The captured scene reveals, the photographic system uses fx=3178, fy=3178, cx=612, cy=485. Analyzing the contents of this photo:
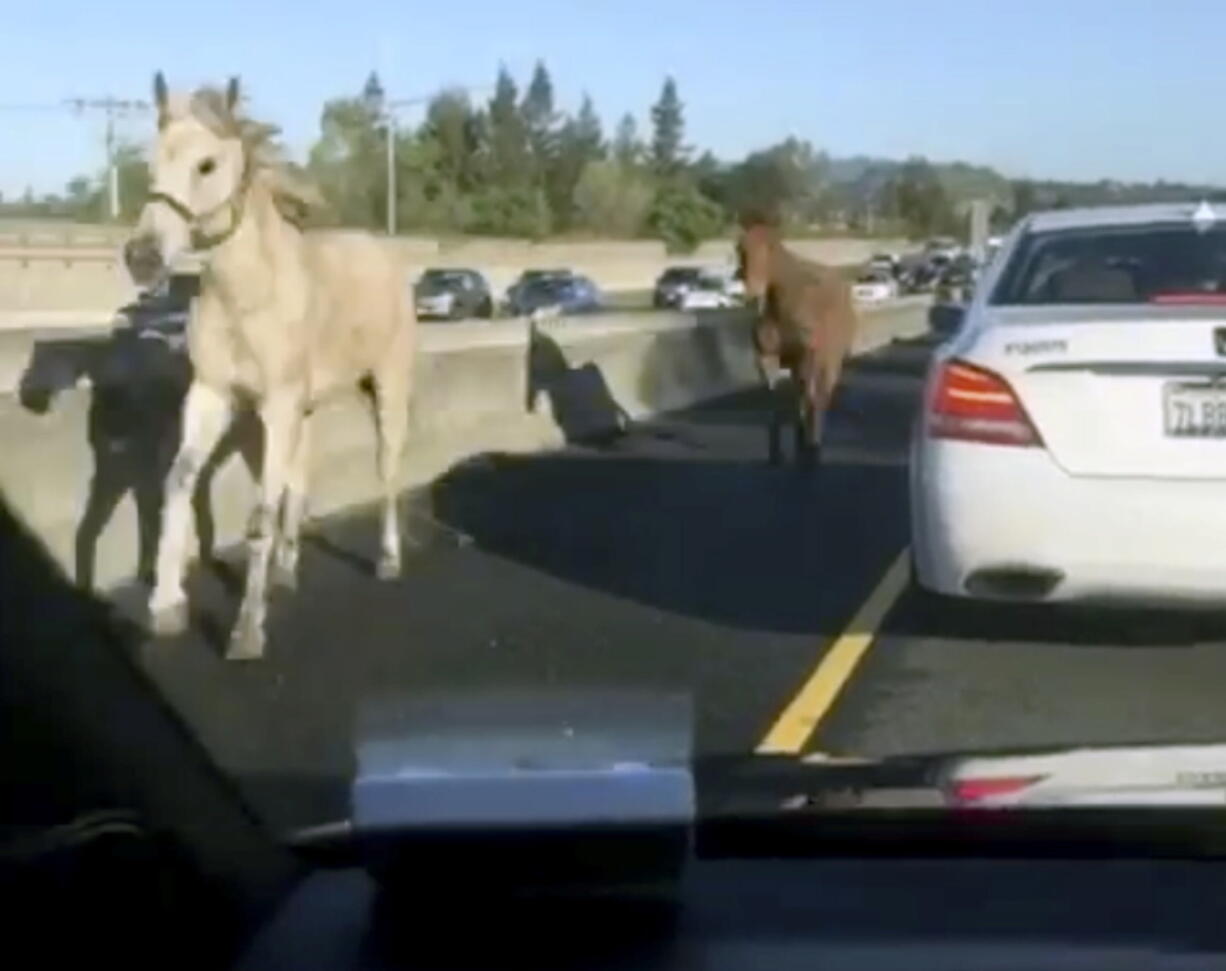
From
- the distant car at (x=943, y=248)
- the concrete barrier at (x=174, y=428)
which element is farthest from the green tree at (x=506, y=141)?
the concrete barrier at (x=174, y=428)

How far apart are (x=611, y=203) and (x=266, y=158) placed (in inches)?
5013

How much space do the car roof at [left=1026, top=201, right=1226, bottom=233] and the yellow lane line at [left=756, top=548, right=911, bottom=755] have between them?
1.81 m

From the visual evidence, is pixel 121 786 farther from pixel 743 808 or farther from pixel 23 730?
pixel 743 808

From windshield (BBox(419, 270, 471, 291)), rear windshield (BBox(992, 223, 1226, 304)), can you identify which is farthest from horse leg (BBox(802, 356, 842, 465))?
windshield (BBox(419, 270, 471, 291))

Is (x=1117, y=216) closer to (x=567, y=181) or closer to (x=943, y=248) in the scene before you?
(x=943, y=248)

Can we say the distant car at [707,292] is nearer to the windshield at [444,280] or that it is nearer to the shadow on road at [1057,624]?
the windshield at [444,280]

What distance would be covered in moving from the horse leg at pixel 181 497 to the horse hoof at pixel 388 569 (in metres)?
1.58

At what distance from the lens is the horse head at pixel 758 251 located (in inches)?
933

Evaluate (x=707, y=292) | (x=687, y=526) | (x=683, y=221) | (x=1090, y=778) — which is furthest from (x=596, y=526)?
(x=683, y=221)

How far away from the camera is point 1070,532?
11414 mm

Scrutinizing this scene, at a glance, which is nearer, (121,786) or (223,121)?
(121,786)

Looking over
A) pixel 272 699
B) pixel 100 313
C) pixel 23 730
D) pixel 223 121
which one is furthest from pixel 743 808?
pixel 100 313

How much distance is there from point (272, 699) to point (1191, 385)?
3452 mm

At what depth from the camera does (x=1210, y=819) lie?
4.39 m
